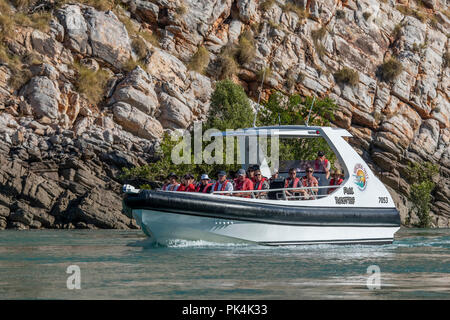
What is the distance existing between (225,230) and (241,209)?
2.05 ft

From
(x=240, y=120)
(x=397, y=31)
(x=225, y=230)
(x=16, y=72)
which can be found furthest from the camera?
(x=397, y=31)

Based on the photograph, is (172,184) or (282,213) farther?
(172,184)

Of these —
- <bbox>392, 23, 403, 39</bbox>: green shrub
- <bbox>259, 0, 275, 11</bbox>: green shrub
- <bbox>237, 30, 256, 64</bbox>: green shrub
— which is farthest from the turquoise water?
<bbox>392, 23, 403, 39</bbox>: green shrub

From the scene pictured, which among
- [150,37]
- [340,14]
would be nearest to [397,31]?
[340,14]

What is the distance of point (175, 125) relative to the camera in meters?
42.2

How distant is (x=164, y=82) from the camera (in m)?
43.5

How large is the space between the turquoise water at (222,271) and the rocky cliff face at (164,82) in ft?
54.8

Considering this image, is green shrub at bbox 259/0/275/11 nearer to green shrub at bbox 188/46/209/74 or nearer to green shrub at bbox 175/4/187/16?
green shrub at bbox 175/4/187/16

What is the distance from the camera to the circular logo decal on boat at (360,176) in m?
18.5

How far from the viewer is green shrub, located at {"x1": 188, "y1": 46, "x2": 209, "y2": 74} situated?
47.2 m

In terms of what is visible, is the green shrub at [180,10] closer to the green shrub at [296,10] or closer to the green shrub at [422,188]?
the green shrub at [296,10]

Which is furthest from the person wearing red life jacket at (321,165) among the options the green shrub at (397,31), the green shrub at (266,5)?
the green shrub at (397,31)

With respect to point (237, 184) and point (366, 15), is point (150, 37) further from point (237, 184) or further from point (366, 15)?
point (237, 184)
